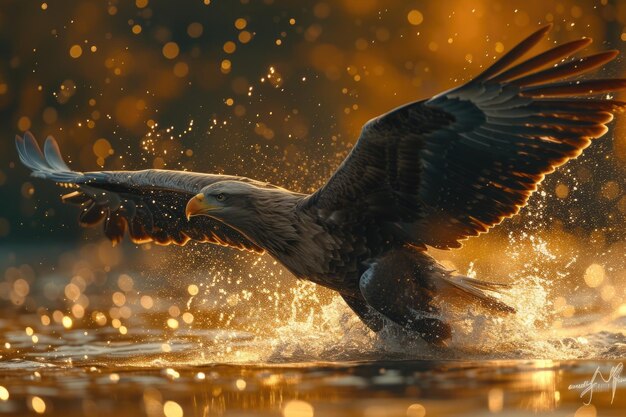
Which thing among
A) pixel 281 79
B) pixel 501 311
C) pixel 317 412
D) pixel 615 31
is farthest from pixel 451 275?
pixel 281 79

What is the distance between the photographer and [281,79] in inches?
754

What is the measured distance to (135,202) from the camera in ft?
27.9

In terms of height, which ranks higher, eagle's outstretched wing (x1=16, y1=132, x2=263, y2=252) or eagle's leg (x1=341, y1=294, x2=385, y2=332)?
eagle's outstretched wing (x1=16, y1=132, x2=263, y2=252)

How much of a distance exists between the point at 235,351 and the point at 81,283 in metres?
5.73

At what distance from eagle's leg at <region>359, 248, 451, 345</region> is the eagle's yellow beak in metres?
1.07

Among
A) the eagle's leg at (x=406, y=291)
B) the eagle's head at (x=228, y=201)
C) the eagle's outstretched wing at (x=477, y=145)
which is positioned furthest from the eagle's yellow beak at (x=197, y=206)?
the eagle's leg at (x=406, y=291)

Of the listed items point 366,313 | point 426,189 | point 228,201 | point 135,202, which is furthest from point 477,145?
point 135,202

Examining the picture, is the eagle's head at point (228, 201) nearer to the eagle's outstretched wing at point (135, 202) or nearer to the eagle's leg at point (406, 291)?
the eagle's outstretched wing at point (135, 202)

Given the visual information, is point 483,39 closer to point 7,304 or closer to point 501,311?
point 7,304

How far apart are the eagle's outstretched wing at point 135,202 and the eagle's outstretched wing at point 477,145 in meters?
1.65

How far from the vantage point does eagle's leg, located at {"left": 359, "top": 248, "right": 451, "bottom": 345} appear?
6.67m

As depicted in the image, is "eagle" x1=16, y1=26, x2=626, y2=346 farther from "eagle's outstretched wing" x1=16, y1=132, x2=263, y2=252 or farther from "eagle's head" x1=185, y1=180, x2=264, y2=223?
"eagle's outstretched wing" x1=16, y1=132, x2=263, y2=252

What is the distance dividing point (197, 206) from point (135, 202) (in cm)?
172

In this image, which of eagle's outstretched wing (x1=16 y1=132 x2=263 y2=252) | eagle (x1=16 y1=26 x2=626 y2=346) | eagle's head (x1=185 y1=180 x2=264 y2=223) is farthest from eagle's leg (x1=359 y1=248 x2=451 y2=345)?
eagle's outstretched wing (x1=16 y1=132 x2=263 y2=252)
